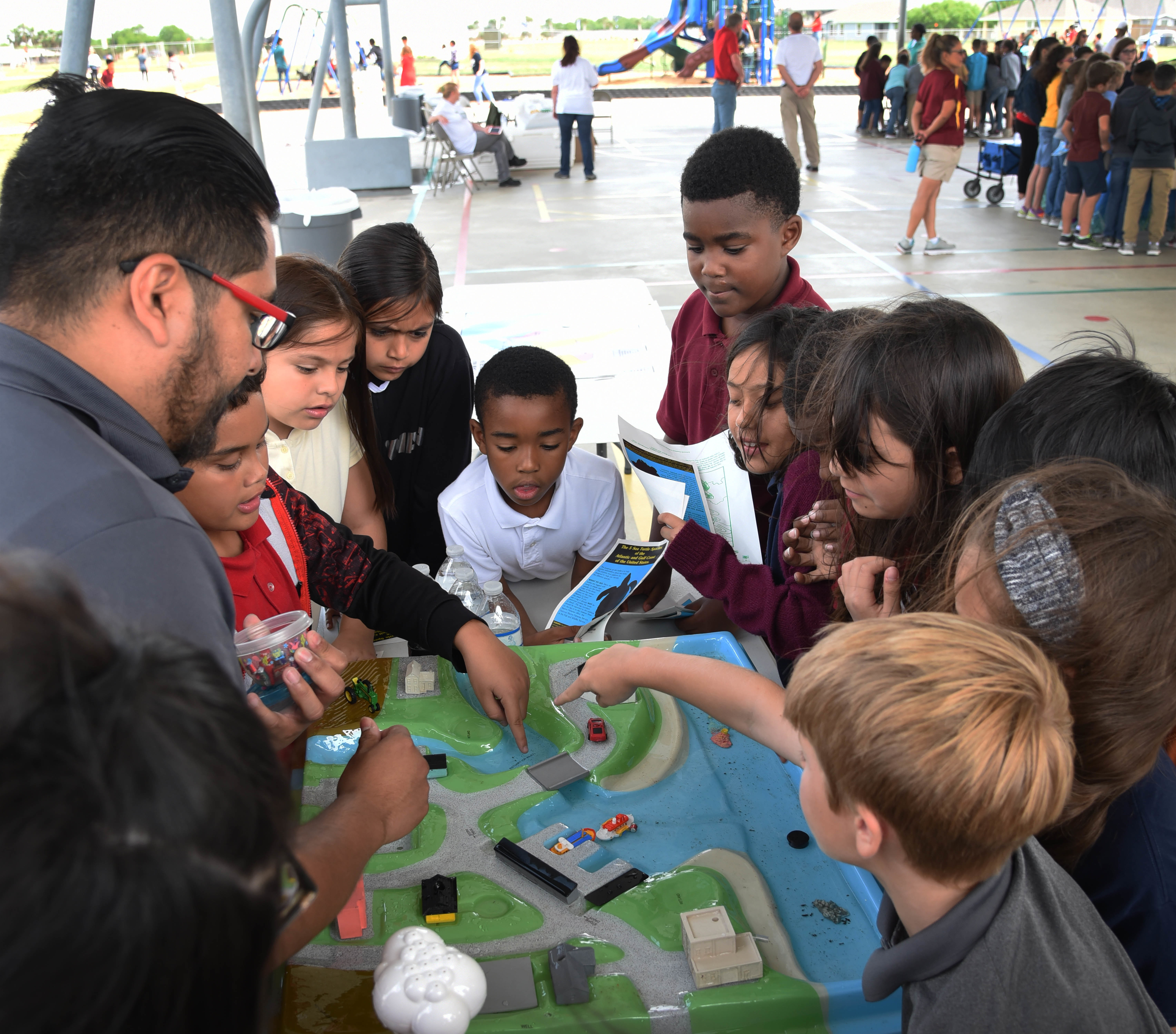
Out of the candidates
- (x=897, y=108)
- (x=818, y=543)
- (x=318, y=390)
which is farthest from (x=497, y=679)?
(x=897, y=108)

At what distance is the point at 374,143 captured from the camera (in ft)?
35.1

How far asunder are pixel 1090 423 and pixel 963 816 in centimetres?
62

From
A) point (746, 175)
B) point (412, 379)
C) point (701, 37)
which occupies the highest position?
point (701, 37)

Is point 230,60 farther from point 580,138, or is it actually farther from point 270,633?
point 580,138

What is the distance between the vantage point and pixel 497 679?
1.50 m

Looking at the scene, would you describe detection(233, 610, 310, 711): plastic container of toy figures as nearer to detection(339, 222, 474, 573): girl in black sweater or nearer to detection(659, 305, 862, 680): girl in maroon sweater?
detection(659, 305, 862, 680): girl in maroon sweater

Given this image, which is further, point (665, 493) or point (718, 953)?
point (665, 493)

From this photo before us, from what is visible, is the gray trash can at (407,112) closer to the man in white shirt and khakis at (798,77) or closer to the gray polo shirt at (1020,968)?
the man in white shirt and khakis at (798,77)

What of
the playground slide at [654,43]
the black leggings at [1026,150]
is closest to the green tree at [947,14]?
the playground slide at [654,43]

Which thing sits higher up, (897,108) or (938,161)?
(897,108)

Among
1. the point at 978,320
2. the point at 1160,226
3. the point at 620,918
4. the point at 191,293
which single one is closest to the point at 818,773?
the point at 620,918

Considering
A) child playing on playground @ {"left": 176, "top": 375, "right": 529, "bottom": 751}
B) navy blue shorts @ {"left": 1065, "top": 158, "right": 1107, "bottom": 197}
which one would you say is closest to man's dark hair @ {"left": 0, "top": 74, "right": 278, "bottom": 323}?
child playing on playground @ {"left": 176, "top": 375, "right": 529, "bottom": 751}

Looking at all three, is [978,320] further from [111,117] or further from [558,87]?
[558,87]

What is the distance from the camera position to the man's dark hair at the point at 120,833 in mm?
395
